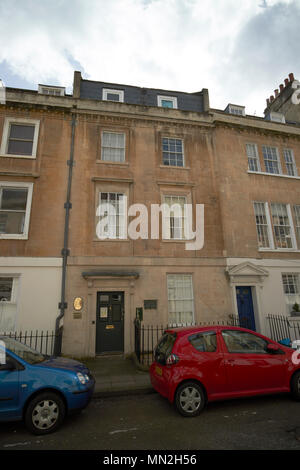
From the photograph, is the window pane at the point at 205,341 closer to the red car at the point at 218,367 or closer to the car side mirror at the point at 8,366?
the red car at the point at 218,367

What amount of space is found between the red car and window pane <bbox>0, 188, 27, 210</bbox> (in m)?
8.62

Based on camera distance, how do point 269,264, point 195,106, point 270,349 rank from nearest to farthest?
point 270,349 < point 269,264 < point 195,106

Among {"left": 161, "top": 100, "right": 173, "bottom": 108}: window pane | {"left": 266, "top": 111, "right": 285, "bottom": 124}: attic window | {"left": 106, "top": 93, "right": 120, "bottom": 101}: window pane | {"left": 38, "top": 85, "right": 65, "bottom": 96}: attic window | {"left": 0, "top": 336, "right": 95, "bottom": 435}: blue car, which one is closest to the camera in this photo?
{"left": 0, "top": 336, "right": 95, "bottom": 435}: blue car

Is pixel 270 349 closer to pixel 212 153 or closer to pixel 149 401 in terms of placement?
pixel 149 401

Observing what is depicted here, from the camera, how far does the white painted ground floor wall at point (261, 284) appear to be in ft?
37.6

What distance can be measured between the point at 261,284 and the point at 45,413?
10.1 meters

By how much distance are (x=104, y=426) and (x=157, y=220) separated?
826 centimetres

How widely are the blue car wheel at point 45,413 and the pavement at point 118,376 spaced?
6.65 ft

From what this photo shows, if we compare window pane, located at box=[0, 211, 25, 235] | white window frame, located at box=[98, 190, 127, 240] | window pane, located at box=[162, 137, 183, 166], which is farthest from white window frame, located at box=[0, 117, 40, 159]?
window pane, located at box=[162, 137, 183, 166]

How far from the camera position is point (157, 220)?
38.3 ft

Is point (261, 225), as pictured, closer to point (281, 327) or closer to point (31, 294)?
point (281, 327)

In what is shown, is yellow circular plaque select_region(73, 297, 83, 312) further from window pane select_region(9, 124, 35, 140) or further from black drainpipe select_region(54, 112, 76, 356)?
window pane select_region(9, 124, 35, 140)

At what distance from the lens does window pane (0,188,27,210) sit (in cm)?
Answer: 1088

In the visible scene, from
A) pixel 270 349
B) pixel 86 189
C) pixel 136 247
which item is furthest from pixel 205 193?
pixel 270 349
